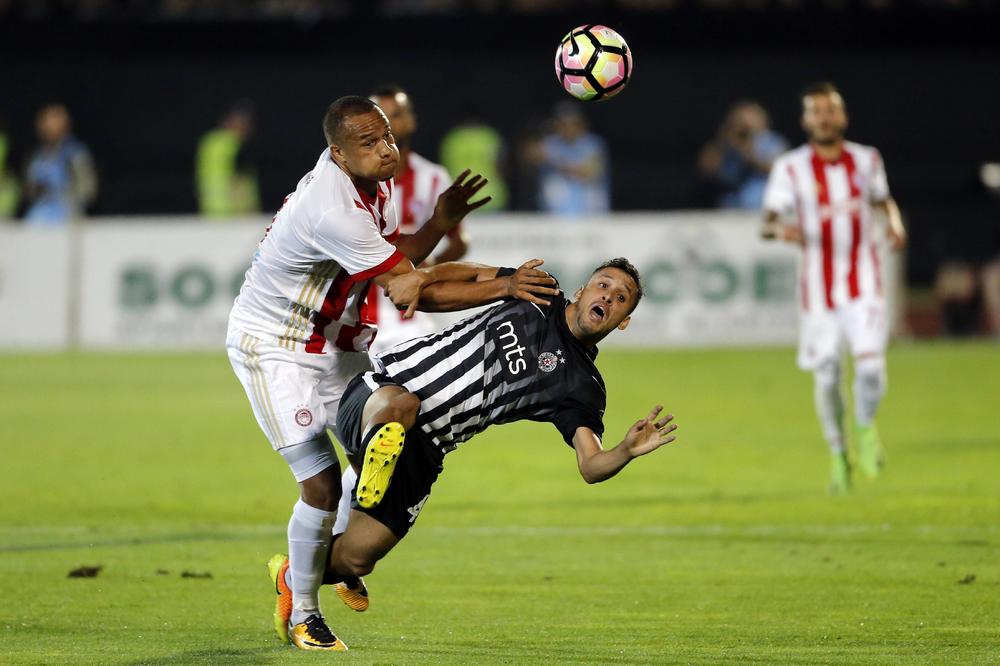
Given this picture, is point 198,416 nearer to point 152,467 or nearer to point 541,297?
point 152,467

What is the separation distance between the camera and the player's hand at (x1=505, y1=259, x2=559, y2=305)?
18.8ft

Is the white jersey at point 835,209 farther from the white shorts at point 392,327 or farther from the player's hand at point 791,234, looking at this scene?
the white shorts at point 392,327

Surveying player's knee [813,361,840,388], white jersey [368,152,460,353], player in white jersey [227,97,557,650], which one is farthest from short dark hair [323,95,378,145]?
player's knee [813,361,840,388]

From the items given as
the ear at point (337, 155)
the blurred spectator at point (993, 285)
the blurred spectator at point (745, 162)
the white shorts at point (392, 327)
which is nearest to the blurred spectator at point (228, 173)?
the blurred spectator at point (745, 162)

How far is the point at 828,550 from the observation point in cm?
806

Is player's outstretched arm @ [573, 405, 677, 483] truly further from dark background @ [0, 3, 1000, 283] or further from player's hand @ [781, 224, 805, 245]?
dark background @ [0, 3, 1000, 283]

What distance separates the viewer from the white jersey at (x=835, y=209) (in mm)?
10484

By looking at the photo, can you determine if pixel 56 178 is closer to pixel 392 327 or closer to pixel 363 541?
pixel 392 327

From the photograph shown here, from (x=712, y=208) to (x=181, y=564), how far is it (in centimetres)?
1380

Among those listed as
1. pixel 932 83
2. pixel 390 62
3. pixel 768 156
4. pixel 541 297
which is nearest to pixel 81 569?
pixel 541 297

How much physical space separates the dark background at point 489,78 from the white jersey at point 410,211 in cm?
1365

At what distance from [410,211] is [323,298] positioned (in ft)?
13.1

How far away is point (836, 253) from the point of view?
10.5 meters

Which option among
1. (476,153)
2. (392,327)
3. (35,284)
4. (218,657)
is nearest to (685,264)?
(476,153)
